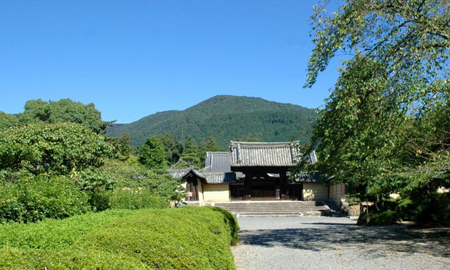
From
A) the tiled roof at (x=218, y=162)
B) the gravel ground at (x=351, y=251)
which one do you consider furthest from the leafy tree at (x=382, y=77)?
the tiled roof at (x=218, y=162)

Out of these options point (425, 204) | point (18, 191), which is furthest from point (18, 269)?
point (425, 204)

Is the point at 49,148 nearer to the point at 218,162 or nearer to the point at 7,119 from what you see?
the point at 7,119

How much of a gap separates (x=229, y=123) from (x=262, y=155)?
300 ft

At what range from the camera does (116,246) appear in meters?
4.16

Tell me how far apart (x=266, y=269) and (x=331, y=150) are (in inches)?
122

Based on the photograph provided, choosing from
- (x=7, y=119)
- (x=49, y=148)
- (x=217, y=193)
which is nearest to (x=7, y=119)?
(x=7, y=119)

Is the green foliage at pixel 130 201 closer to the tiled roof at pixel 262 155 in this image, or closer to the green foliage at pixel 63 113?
the tiled roof at pixel 262 155

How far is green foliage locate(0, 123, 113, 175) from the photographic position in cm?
977

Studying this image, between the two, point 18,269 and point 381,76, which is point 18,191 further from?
point 381,76

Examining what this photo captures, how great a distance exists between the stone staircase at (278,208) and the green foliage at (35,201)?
20813 millimetres

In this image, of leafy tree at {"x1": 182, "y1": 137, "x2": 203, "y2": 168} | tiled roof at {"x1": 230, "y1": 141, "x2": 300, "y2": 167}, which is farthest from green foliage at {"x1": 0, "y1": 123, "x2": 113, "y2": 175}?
leafy tree at {"x1": 182, "y1": 137, "x2": 203, "y2": 168}

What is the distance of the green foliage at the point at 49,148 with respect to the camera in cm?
977

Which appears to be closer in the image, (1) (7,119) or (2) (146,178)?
(2) (146,178)

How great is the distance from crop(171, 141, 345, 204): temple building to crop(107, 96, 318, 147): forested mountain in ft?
199
